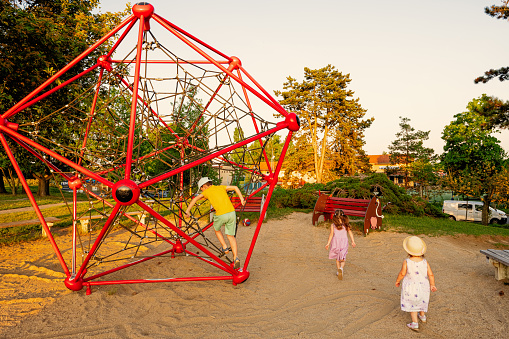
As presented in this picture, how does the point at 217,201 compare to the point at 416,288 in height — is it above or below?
above

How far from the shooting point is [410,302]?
3701 mm

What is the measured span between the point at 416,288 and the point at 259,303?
2.08 metres

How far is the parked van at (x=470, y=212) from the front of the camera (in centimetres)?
2097

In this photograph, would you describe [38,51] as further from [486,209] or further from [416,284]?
[486,209]

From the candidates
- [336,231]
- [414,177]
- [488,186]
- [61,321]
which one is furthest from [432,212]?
[414,177]

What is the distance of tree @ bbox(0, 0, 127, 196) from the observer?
232 inches

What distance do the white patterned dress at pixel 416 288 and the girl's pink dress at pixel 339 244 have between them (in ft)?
6.61

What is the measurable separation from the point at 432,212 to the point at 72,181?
14141mm

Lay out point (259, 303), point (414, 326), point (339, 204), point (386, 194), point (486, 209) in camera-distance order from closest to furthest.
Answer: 1. point (414, 326)
2. point (259, 303)
3. point (339, 204)
4. point (386, 194)
5. point (486, 209)

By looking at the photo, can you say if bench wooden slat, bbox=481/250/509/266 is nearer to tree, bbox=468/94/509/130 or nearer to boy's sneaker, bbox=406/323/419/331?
boy's sneaker, bbox=406/323/419/331

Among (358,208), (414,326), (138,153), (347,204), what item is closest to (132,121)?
(138,153)

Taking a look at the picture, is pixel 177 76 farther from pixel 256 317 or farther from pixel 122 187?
pixel 256 317

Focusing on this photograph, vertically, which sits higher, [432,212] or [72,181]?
[72,181]

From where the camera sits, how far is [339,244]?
5848 millimetres
